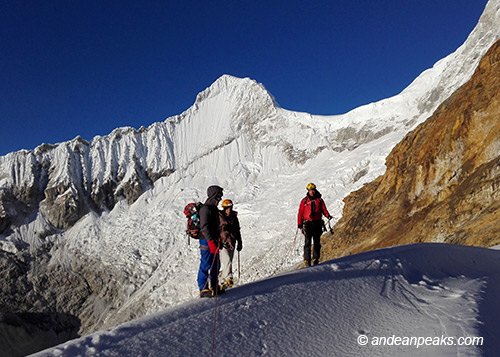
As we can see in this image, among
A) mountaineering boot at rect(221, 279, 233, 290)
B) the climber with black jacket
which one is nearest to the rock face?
mountaineering boot at rect(221, 279, 233, 290)

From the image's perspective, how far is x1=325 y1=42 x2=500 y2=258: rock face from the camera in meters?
16.1

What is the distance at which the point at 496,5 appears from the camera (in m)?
50.6

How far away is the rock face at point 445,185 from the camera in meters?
16.1

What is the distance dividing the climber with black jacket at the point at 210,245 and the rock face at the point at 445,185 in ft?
37.9

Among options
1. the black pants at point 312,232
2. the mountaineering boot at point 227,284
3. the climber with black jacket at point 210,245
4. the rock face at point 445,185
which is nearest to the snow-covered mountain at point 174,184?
the rock face at point 445,185

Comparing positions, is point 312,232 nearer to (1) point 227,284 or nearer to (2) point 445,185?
(1) point 227,284

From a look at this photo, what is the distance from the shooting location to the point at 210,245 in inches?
220

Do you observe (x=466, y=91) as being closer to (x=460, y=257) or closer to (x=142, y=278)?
(x=460, y=257)

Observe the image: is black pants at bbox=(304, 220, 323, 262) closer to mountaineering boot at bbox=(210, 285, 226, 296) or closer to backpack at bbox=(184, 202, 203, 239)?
mountaineering boot at bbox=(210, 285, 226, 296)

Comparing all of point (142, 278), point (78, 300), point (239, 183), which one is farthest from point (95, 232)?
point (239, 183)

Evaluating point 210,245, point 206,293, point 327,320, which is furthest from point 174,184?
point 327,320

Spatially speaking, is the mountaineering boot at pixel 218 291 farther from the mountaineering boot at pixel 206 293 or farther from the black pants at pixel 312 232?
the black pants at pixel 312 232

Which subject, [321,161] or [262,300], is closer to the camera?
[262,300]

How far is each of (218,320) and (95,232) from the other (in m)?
65.0
